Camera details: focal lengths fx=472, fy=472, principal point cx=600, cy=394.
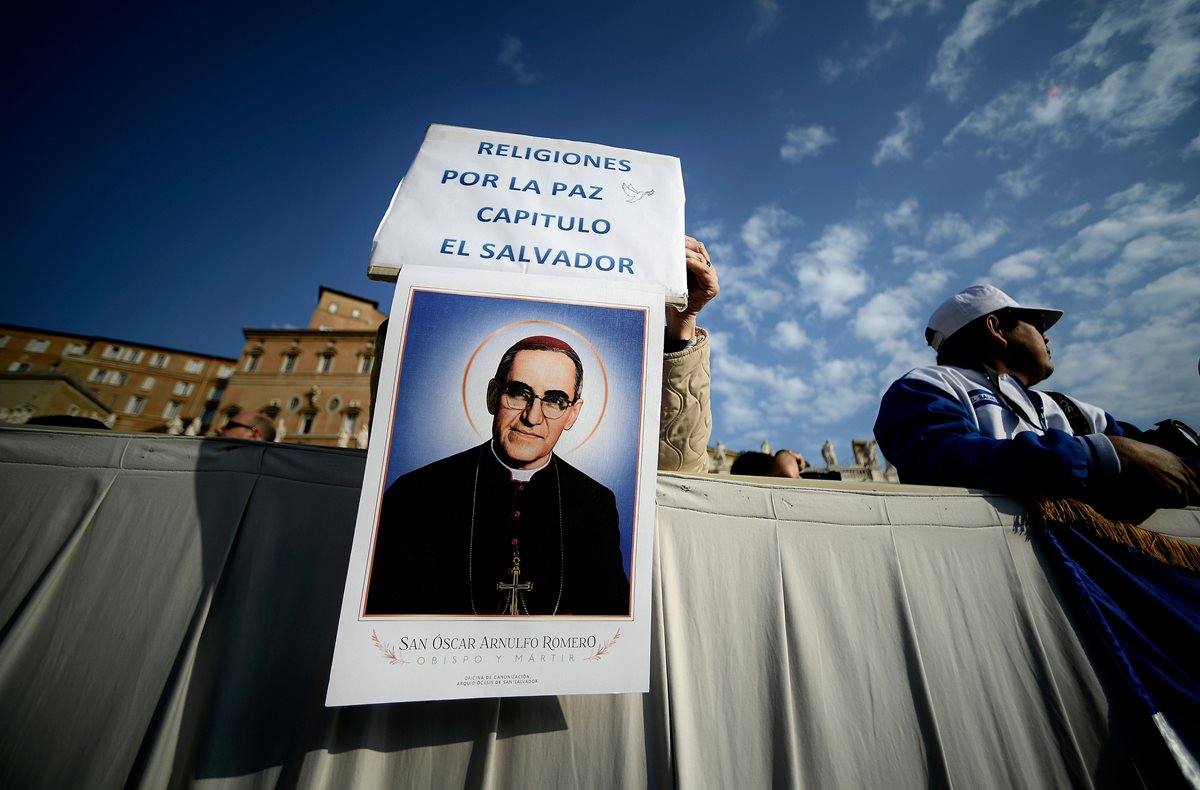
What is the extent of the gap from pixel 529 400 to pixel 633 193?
0.76 metres

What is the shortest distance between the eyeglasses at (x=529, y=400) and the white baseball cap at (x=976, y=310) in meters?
2.47

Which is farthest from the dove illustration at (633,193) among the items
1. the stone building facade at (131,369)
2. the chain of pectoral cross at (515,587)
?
the stone building facade at (131,369)

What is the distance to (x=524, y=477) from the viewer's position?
1.23 meters

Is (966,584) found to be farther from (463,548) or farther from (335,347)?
(335,347)

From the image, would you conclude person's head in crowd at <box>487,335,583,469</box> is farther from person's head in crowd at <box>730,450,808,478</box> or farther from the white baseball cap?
person's head in crowd at <box>730,450,808,478</box>

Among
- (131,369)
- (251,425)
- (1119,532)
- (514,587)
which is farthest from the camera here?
(131,369)

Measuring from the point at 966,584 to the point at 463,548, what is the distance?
173 cm

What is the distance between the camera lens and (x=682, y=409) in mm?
1882

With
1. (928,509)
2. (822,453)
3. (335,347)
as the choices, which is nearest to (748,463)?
(928,509)

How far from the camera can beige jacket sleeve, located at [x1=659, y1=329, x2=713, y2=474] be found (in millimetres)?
1881

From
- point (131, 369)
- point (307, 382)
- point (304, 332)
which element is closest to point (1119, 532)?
point (307, 382)

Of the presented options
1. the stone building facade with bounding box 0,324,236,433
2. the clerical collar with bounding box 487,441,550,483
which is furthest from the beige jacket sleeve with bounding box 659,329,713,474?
the stone building facade with bounding box 0,324,236,433

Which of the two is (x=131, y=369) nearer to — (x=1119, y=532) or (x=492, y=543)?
(x=492, y=543)

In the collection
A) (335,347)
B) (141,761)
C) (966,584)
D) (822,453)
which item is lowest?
(141,761)
